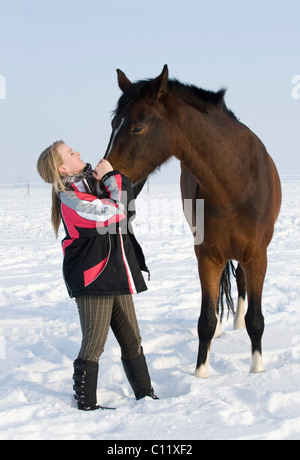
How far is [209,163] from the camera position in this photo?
10.8ft

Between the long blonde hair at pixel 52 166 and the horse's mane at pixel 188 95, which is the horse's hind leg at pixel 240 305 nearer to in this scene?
the horse's mane at pixel 188 95

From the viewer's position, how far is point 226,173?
3.34 m

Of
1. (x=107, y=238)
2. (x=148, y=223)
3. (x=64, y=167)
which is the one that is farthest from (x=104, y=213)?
(x=148, y=223)

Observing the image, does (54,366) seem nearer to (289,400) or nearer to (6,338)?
(6,338)

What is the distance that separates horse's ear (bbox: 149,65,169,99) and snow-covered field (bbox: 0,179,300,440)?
1987 millimetres

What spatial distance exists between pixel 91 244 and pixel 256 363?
165 centimetres

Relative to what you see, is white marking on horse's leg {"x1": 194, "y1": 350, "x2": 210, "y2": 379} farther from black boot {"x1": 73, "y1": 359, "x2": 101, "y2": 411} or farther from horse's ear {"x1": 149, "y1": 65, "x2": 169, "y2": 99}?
horse's ear {"x1": 149, "y1": 65, "x2": 169, "y2": 99}

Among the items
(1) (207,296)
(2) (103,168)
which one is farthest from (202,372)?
(2) (103,168)

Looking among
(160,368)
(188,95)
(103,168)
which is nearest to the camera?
(103,168)

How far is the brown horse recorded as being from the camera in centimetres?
299

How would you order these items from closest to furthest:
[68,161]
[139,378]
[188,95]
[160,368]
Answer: [68,161]
[139,378]
[188,95]
[160,368]

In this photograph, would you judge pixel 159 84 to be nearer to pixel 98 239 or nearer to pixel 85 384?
pixel 98 239

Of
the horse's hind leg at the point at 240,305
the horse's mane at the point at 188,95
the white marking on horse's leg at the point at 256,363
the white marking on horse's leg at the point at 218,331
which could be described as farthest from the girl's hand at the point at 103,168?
the horse's hind leg at the point at 240,305

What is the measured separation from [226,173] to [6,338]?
2760 mm
